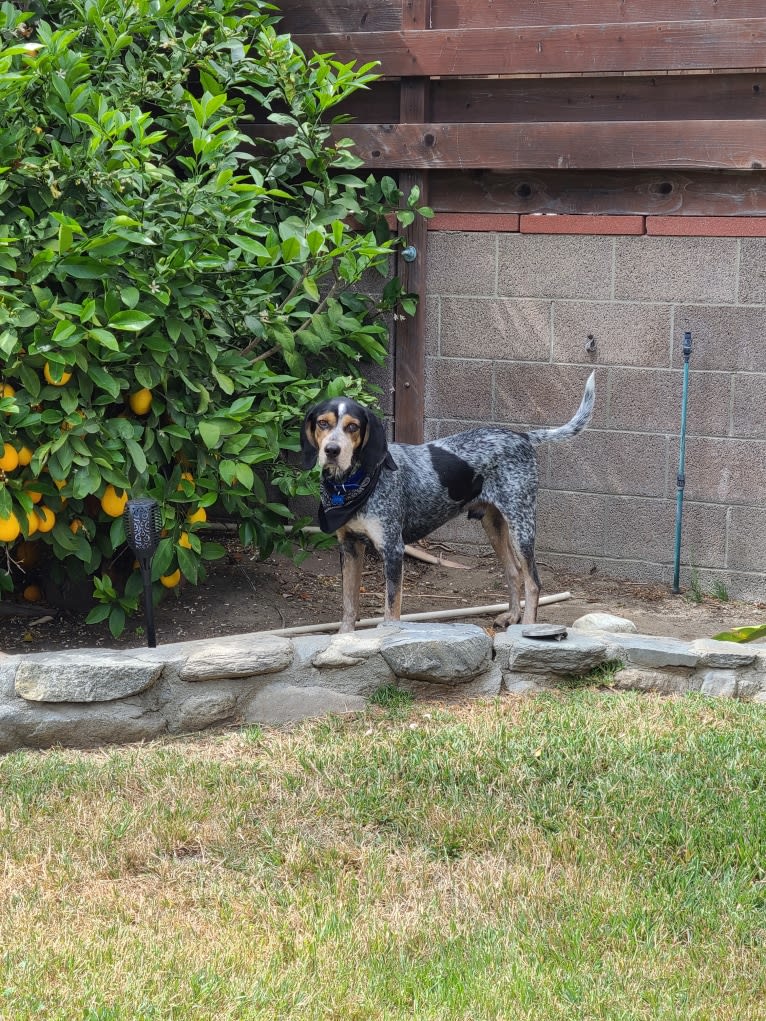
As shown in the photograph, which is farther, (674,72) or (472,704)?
(674,72)

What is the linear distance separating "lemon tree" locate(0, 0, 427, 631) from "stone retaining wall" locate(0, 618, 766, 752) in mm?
763

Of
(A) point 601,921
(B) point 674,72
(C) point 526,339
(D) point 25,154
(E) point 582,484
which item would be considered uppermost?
(B) point 674,72

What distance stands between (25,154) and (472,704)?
9.25 feet

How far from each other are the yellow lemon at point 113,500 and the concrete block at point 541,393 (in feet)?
8.49

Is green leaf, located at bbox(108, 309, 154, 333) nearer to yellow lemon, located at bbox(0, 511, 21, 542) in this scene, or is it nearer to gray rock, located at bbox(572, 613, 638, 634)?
yellow lemon, located at bbox(0, 511, 21, 542)

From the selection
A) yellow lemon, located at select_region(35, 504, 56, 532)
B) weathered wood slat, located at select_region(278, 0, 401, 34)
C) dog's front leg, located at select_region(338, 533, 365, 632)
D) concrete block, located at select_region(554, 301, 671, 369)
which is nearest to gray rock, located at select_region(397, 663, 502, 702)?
dog's front leg, located at select_region(338, 533, 365, 632)

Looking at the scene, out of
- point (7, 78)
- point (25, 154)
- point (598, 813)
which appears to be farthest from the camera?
point (25, 154)

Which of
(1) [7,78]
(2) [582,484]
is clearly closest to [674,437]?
(2) [582,484]

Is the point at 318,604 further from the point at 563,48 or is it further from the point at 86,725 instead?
the point at 563,48

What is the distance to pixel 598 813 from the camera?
Result: 4055 mm

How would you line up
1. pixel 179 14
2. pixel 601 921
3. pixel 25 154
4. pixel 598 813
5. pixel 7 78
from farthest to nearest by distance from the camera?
pixel 179 14 → pixel 25 154 → pixel 7 78 → pixel 598 813 → pixel 601 921

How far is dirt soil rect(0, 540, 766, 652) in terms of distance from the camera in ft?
19.6

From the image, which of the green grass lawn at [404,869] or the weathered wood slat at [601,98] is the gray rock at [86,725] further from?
the weathered wood slat at [601,98]

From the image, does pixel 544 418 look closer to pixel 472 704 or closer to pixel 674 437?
pixel 674 437
